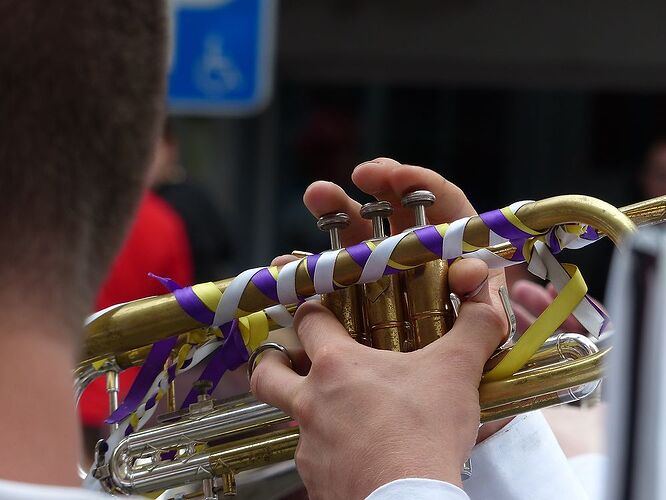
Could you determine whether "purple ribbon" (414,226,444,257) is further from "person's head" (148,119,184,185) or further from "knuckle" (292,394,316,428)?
"person's head" (148,119,184,185)

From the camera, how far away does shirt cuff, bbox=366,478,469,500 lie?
0.97m

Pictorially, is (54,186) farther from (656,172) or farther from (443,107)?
(443,107)

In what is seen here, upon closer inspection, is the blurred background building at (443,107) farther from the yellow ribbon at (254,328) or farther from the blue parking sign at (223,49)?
the yellow ribbon at (254,328)

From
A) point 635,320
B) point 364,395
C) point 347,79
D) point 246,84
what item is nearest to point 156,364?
point 364,395

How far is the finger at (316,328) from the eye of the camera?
3.81 feet

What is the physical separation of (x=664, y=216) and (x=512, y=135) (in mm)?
4706

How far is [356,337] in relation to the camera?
4.10ft

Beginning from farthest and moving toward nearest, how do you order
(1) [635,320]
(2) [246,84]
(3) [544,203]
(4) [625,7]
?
(4) [625,7] < (2) [246,84] < (3) [544,203] < (1) [635,320]

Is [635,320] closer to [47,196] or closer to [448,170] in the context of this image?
[47,196]

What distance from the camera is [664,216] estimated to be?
1.32 meters

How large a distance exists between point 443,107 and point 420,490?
4977mm

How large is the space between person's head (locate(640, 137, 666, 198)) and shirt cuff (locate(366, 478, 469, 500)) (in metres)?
2.78

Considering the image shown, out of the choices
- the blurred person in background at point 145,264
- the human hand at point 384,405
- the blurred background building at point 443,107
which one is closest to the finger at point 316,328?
the human hand at point 384,405

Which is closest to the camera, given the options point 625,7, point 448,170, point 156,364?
point 156,364
